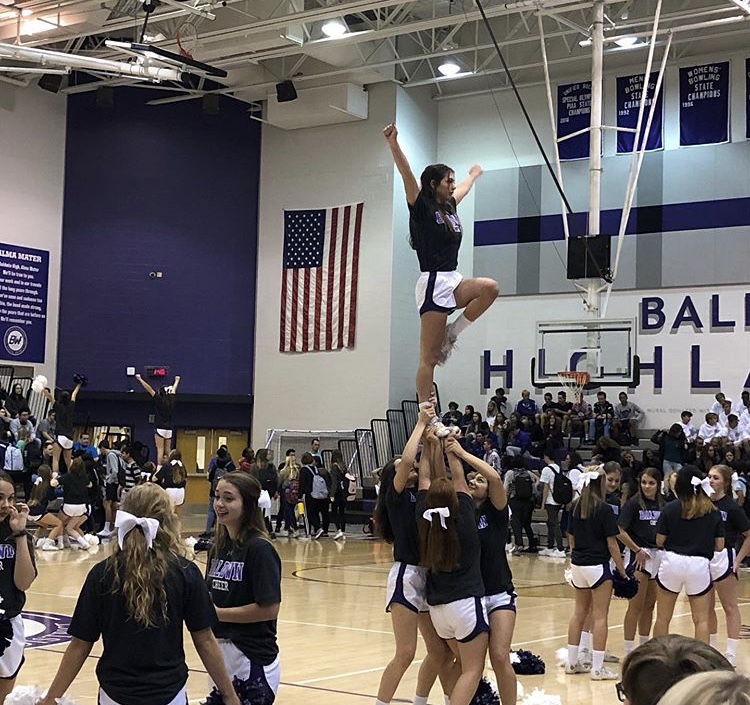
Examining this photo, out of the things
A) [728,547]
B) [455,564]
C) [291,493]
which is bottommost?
[291,493]

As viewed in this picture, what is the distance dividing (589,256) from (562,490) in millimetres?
4899

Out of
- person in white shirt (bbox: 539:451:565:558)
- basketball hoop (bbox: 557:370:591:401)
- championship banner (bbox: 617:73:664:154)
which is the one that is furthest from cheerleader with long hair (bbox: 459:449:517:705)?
championship banner (bbox: 617:73:664:154)

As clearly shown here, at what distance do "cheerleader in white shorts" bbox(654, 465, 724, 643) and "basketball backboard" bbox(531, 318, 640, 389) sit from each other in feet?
28.6

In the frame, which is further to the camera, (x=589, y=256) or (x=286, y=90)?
(x=286, y=90)

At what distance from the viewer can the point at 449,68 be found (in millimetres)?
24266

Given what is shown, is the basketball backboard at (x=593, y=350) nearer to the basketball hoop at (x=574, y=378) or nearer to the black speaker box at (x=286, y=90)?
the basketball hoop at (x=574, y=378)

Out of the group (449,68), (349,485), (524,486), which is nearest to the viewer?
(524,486)

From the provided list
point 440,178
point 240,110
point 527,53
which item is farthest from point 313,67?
point 440,178

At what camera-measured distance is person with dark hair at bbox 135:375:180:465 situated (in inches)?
909

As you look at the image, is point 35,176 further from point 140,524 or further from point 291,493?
point 140,524

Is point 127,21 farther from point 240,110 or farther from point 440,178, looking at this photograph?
point 440,178

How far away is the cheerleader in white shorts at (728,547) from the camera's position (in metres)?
8.23

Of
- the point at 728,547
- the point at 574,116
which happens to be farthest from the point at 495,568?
the point at 574,116

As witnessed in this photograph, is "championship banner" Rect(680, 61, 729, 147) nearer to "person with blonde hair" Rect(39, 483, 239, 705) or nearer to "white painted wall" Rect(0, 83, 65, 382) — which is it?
"white painted wall" Rect(0, 83, 65, 382)
